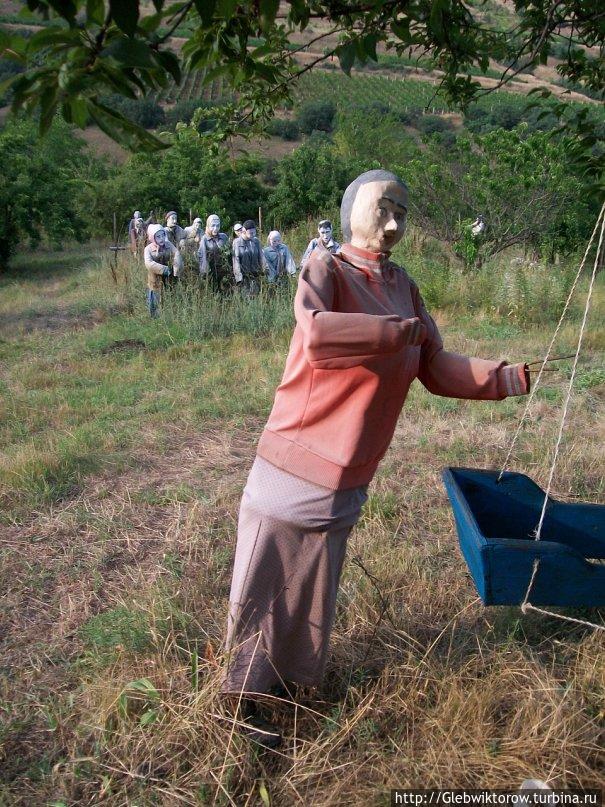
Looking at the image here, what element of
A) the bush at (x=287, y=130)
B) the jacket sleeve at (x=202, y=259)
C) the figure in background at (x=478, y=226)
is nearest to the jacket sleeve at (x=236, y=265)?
the jacket sleeve at (x=202, y=259)

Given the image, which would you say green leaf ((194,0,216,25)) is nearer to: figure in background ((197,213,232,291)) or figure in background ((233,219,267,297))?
figure in background ((233,219,267,297))

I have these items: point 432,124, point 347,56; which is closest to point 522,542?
point 347,56

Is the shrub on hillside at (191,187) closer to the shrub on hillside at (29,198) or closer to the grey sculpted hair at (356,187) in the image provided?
the shrub on hillside at (29,198)

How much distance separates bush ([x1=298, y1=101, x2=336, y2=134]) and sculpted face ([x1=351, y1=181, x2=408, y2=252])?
149 ft

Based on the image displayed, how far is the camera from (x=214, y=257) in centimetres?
1022

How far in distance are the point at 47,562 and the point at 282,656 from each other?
1647mm

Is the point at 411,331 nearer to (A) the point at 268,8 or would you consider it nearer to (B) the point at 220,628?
(A) the point at 268,8

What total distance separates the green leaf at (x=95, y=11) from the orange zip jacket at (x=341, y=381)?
768 millimetres

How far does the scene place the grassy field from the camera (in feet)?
6.87

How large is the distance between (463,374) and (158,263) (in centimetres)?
789

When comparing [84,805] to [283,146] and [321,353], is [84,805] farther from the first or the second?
[283,146]

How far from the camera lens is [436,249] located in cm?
1433

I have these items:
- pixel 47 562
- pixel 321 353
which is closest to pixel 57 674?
pixel 47 562

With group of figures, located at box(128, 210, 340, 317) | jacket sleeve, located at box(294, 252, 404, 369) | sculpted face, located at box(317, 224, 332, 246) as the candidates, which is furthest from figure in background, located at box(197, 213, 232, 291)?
jacket sleeve, located at box(294, 252, 404, 369)
